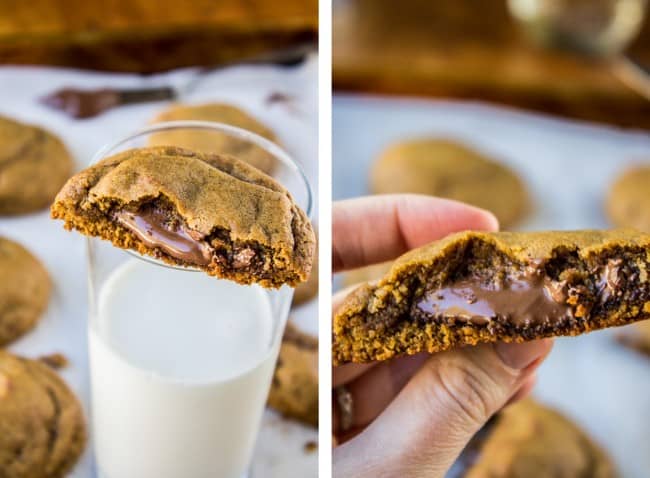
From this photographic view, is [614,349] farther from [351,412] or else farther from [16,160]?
[16,160]

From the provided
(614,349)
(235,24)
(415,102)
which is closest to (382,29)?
(415,102)

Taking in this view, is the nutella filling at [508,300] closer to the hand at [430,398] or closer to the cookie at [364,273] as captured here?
the hand at [430,398]

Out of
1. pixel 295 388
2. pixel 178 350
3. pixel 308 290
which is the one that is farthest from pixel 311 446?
pixel 178 350

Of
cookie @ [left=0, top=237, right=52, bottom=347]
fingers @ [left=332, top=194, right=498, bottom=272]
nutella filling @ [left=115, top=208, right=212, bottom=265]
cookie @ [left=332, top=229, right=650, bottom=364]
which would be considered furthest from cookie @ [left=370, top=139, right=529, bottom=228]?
nutella filling @ [left=115, top=208, right=212, bottom=265]

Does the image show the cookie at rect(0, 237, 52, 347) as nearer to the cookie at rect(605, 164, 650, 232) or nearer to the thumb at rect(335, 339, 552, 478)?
the thumb at rect(335, 339, 552, 478)

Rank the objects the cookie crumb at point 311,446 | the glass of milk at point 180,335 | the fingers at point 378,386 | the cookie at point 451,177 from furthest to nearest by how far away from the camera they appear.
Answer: the cookie at point 451,177 < the cookie crumb at point 311,446 < the fingers at point 378,386 < the glass of milk at point 180,335

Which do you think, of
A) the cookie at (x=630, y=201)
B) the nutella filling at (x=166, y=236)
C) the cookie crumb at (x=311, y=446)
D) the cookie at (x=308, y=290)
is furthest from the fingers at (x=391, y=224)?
the cookie at (x=630, y=201)

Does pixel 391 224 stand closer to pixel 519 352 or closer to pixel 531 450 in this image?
pixel 519 352
